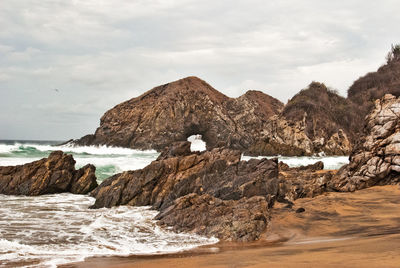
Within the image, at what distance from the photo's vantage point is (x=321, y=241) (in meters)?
7.09

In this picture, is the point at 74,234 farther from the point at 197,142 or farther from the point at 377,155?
the point at 197,142

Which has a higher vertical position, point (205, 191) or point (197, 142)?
point (197, 142)

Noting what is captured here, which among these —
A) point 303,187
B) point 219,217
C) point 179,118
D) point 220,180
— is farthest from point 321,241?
point 179,118

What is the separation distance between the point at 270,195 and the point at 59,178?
1063 centimetres

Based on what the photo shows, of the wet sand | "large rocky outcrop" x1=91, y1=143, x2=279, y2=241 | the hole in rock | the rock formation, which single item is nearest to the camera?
the wet sand

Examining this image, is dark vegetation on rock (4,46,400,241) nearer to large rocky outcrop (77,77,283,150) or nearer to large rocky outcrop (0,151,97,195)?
large rocky outcrop (0,151,97,195)

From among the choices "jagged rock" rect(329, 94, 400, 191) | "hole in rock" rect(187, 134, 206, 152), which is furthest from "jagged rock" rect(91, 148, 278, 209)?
"hole in rock" rect(187, 134, 206, 152)

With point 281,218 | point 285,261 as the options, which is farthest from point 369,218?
point 285,261

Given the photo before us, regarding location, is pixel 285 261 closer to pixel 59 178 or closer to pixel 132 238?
pixel 132 238

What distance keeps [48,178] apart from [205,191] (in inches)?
321

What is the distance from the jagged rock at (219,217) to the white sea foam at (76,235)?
411 millimetres

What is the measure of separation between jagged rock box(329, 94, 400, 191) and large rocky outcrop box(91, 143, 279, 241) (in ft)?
8.15

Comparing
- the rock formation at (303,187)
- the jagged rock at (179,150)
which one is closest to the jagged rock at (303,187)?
the rock formation at (303,187)

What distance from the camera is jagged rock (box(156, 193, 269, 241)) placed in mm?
8414
